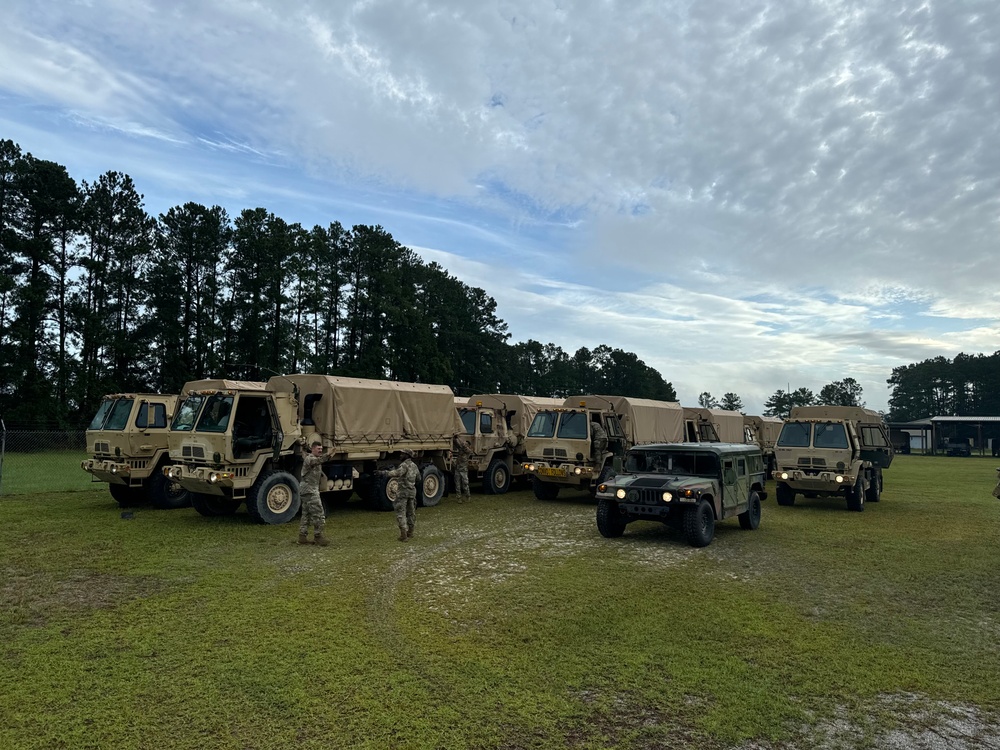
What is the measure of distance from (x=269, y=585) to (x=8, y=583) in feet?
10.9

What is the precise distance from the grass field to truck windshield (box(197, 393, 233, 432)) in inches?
82.1

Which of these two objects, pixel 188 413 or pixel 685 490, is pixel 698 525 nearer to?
pixel 685 490

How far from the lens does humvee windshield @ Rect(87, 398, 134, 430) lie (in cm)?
1477

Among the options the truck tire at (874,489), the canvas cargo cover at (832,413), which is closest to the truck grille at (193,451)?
the canvas cargo cover at (832,413)

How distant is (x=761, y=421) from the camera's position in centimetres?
3294

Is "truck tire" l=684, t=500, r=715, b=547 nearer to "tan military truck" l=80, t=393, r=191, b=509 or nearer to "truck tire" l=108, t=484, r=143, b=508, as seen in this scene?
"tan military truck" l=80, t=393, r=191, b=509

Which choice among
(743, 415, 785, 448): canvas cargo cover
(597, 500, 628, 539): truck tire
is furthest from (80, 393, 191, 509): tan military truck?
(743, 415, 785, 448): canvas cargo cover

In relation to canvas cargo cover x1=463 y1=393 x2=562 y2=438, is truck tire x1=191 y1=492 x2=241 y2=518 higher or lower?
lower

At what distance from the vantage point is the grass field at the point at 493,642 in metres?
4.51

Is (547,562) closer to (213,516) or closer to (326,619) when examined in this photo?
(326,619)

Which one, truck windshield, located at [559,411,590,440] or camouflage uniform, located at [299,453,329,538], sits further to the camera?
truck windshield, located at [559,411,590,440]

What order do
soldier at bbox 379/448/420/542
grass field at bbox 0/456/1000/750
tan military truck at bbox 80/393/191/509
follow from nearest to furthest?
grass field at bbox 0/456/1000/750, soldier at bbox 379/448/420/542, tan military truck at bbox 80/393/191/509

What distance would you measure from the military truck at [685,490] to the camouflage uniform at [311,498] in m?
4.81

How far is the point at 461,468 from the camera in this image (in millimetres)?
17500
